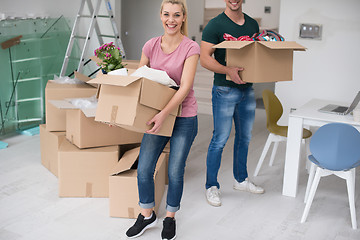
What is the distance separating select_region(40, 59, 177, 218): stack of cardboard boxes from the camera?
2143 millimetres

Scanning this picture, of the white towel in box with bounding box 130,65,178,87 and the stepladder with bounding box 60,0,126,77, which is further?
the stepladder with bounding box 60,0,126,77

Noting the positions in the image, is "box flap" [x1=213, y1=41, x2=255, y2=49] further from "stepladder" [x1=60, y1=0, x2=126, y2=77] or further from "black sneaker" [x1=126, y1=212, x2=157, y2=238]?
"stepladder" [x1=60, y1=0, x2=126, y2=77]

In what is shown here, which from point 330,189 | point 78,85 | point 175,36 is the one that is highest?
point 175,36

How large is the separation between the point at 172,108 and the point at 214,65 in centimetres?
69

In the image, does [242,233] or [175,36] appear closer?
[175,36]

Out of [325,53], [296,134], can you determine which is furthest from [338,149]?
[325,53]

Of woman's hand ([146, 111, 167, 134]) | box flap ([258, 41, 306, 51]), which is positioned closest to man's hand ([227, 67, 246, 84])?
box flap ([258, 41, 306, 51])

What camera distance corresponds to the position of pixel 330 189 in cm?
342

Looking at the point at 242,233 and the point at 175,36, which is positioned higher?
the point at 175,36

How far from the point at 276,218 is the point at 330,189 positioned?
77 cm

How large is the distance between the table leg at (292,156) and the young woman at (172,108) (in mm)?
1039

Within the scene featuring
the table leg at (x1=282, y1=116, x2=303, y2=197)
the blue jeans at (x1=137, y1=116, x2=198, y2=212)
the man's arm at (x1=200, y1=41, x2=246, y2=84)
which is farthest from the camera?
the table leg at (x1=282, y1=116, x2=303, y2=197)

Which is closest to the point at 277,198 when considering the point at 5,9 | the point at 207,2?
the point at 5,9

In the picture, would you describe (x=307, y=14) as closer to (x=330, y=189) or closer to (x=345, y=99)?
(x=345, y=99)
